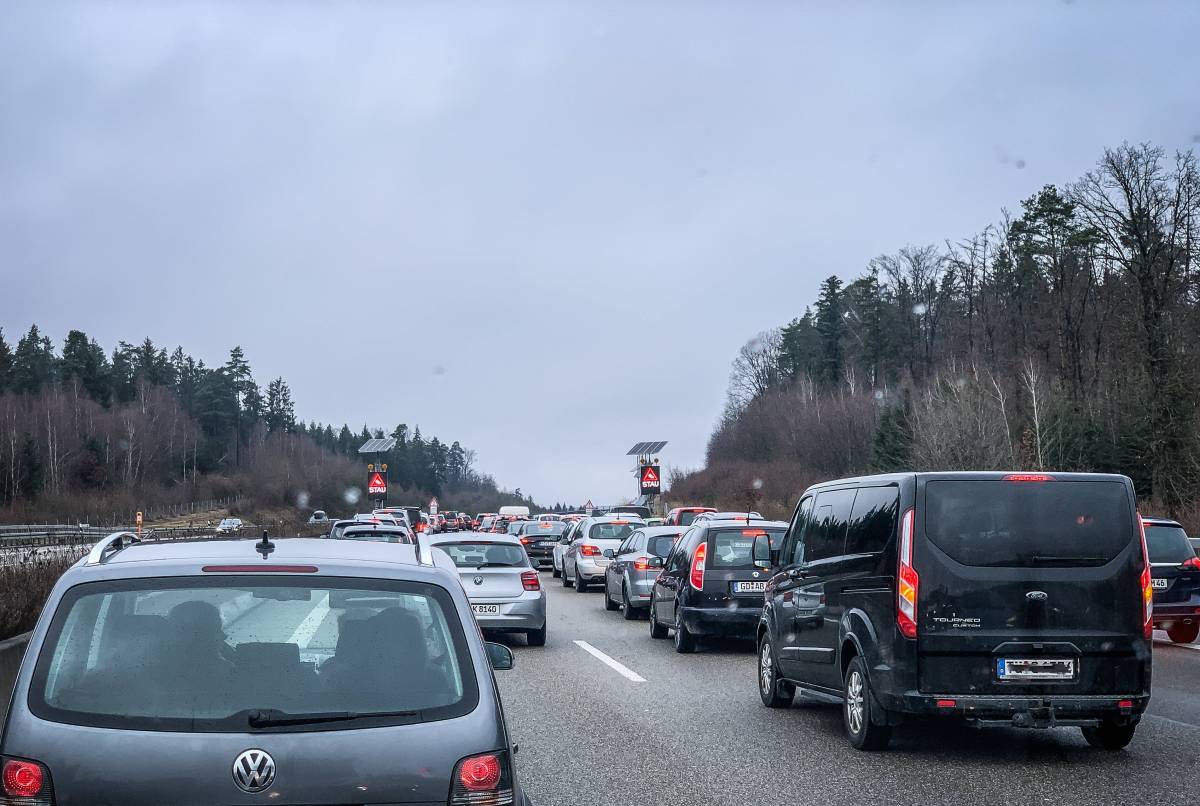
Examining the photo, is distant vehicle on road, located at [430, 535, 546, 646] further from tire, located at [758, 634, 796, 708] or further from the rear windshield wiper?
the rear windshield wiper

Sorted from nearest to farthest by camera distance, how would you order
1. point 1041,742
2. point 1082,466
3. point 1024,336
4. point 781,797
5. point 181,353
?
1. point 781,797
2. point 1041,742
3. point 1082,466
4. point 1024,336
5. point 181,353

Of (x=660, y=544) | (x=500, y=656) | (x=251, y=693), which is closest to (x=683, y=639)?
(x=660, y=544)

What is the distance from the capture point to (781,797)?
8000 mm

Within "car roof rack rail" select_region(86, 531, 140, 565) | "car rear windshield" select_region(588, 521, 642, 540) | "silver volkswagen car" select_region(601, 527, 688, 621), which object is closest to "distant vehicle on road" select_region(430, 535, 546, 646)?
"silver volkswagen car" select_region(601, 527, 688, 621)

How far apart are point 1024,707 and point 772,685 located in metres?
3.41

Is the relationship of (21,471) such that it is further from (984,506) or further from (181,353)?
(984,506)

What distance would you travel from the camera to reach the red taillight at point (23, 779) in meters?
3.99

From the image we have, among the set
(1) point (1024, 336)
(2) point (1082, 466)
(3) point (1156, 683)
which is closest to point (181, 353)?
(1) point (1024, 336)

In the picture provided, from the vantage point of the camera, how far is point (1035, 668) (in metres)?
8.82

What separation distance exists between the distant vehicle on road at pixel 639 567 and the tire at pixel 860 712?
11.5 metres

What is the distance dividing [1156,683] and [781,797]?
714 centimetres

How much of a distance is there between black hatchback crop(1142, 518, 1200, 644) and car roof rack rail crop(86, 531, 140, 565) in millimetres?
14631

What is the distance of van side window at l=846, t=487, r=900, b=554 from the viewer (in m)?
9.17

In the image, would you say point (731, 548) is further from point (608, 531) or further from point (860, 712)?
point (608, 531)
